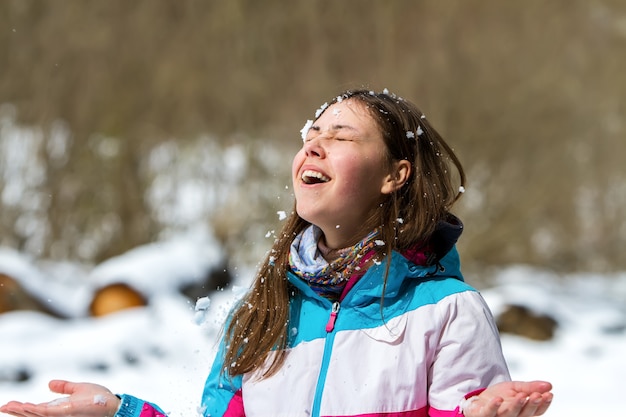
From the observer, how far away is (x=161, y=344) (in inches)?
193

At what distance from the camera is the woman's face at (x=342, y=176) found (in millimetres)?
1602

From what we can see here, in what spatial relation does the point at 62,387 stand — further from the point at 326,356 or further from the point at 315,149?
the point at 315,149

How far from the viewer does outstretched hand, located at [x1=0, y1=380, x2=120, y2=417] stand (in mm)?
1522

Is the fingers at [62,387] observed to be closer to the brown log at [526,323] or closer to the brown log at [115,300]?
the brown log at [115,300]

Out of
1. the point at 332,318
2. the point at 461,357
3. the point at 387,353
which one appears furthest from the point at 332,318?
the point at 461,357

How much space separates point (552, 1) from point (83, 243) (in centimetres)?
476

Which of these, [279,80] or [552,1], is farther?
[552,1]

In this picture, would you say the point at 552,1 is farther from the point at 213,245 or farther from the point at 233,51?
the point at 213,245

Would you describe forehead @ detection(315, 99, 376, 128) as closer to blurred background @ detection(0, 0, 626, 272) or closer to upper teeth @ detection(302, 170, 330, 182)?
upper teeth @ detection(302, 170, 330, 182)

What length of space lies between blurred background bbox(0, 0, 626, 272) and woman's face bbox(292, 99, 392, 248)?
15.7ft

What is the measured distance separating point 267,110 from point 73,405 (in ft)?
18.4

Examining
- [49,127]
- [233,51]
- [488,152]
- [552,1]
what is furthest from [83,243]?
[552,1]

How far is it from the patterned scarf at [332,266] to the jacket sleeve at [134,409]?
40 centimetres

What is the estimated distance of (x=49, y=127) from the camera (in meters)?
6.68
